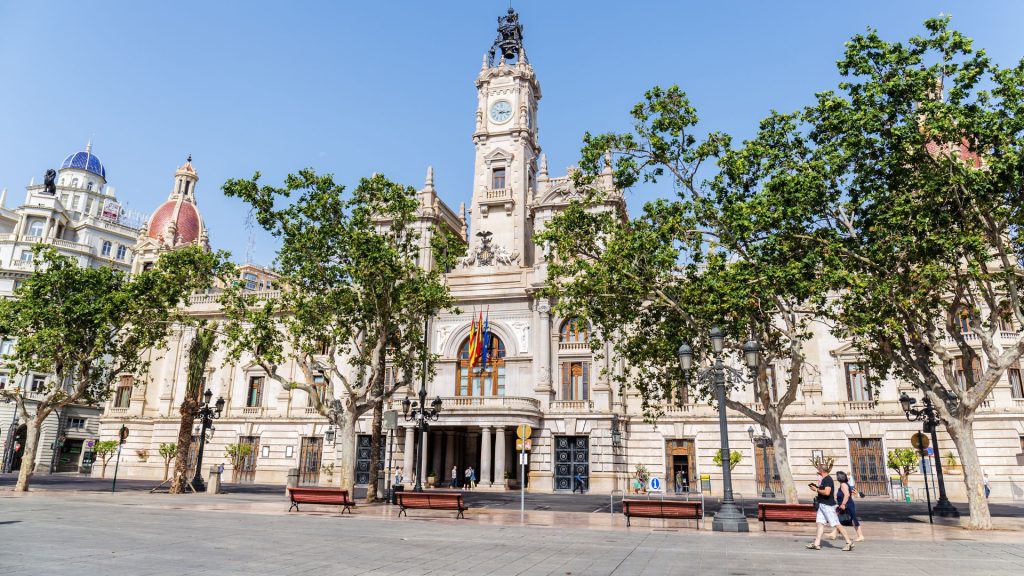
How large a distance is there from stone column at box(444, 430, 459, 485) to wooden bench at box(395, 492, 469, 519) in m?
21.8

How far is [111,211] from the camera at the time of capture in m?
75.1

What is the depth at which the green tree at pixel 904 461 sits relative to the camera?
32.9m

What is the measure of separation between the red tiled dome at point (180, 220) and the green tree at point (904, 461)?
210ft

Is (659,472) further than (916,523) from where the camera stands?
Yes

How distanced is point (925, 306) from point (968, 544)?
297 inches

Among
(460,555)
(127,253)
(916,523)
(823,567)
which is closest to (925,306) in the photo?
(916,523)

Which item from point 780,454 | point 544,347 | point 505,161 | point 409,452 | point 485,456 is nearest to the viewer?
point 780,454

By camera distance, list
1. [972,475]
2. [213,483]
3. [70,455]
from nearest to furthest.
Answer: [972,475] → [213,483] → [70,455]

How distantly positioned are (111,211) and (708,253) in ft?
251

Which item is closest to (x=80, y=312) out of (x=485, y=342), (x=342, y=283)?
(x=342, y=283)

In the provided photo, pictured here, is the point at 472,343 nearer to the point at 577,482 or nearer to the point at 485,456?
the point at 485,456

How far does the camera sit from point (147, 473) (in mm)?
46375

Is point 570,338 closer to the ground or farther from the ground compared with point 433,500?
farther from the ground

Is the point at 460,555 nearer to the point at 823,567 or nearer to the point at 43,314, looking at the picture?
the point at 823,567
